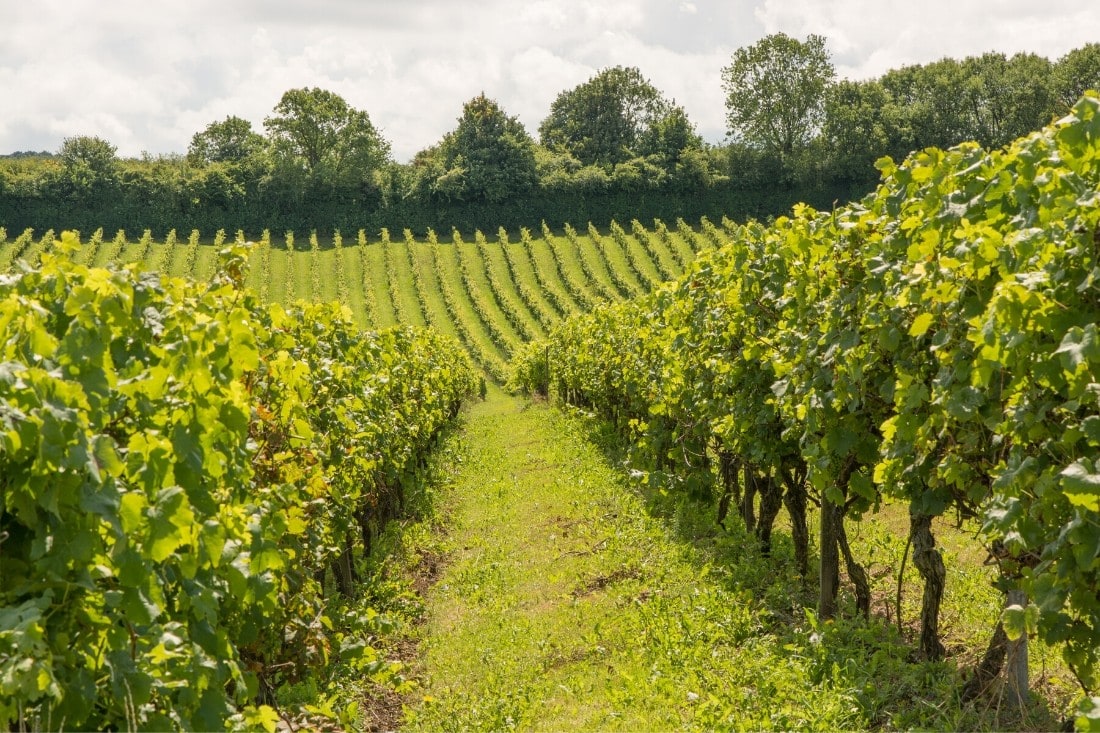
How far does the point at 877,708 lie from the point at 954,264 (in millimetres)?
3237

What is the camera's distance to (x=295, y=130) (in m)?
80.2

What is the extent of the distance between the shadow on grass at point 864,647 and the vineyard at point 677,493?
0.14 ft

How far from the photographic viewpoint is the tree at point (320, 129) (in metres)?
77.5

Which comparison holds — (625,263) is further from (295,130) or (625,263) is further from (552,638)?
(552,638)

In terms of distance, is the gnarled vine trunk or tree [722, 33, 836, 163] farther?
tree [722, 33, 836, 163]

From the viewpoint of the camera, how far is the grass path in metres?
6.95

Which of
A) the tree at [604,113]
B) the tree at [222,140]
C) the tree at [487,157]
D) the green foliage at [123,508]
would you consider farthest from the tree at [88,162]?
the green foliage at [123,508]

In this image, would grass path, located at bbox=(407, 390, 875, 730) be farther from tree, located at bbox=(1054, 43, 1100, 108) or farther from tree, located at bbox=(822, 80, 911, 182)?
tree, located at bbox=(1054, 43, 1100, 108)

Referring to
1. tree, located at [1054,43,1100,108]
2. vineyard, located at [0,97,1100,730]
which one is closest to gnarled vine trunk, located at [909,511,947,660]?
vineyard, located at [0,97,1100,730]

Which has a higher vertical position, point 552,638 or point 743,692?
point 743,692

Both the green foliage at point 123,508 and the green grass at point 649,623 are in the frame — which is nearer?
the green foliage at point 123,508

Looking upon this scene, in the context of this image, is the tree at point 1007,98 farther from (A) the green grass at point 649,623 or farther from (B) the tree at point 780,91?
(A) the green grass at point 649,623

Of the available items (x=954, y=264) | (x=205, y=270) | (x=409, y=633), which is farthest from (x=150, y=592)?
(x=205, y=270)

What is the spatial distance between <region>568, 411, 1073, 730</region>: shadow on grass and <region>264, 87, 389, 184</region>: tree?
70.9 metres
